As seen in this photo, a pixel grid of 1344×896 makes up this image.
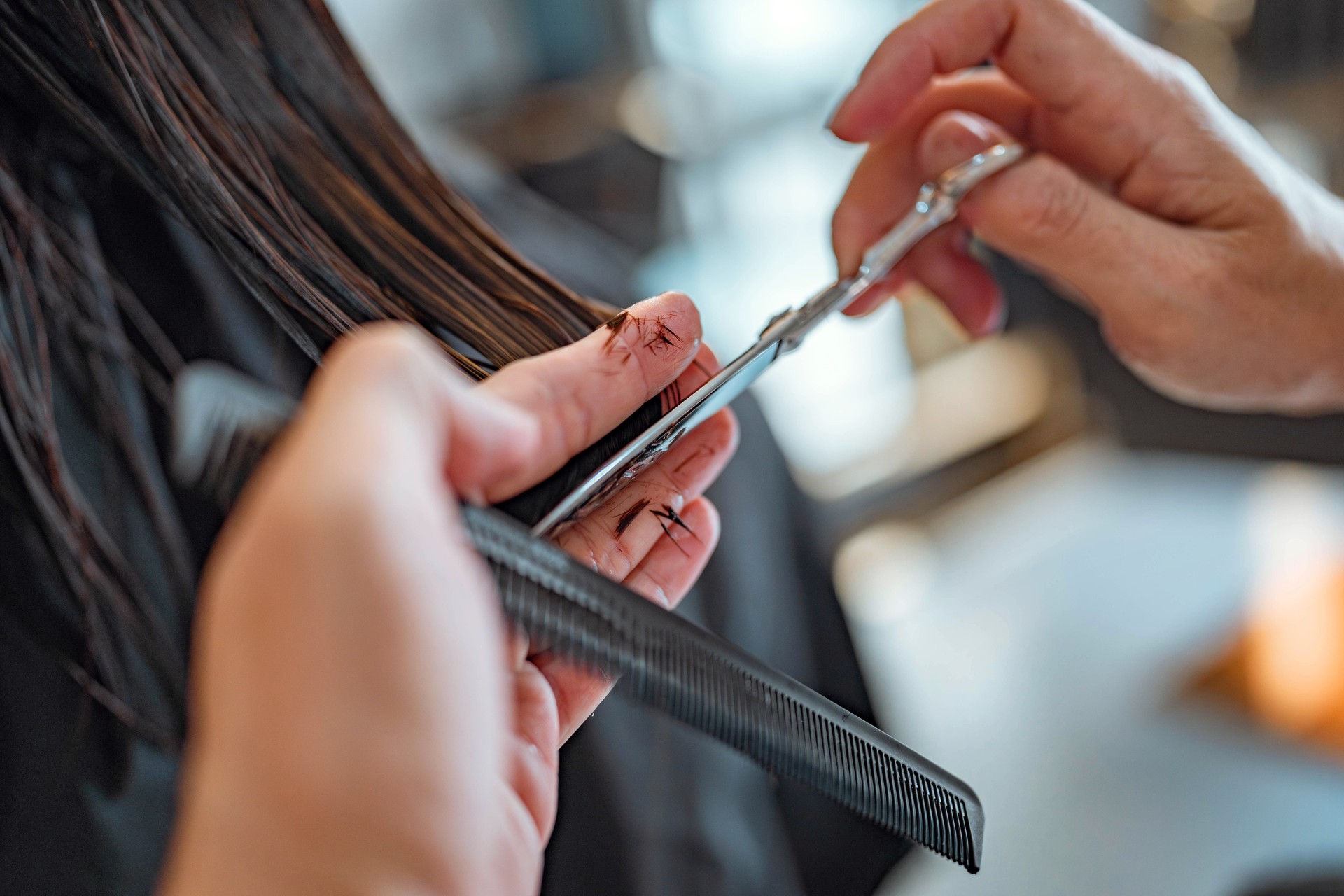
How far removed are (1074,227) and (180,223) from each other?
53 centimetres

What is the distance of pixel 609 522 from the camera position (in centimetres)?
45

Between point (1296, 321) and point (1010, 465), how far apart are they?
5.08 ft

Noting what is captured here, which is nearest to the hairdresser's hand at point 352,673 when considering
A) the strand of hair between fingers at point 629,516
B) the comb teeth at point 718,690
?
the comb teeth at point 718,690

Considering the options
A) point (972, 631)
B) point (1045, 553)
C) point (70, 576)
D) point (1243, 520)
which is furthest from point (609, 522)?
point (1243, 520)

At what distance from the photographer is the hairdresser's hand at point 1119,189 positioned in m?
0.64

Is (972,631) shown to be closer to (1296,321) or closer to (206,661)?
(1296,321)

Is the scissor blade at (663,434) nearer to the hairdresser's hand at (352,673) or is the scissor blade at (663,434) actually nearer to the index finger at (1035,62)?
the hairdresser's hand at (352,673)

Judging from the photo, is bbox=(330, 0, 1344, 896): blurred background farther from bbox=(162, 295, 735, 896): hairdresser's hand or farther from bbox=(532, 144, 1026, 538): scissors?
bbox=(162, 295, 735, 896): hairdresser's hand

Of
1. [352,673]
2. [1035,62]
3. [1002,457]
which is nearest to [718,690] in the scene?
[352,673]

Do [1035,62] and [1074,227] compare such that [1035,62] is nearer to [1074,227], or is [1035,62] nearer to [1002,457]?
[1074,227]

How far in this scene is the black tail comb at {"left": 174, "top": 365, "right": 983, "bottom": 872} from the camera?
1.07 feet

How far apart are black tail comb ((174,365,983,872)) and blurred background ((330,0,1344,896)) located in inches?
34.1

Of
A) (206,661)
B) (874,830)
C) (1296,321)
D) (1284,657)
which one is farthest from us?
(1284,657)

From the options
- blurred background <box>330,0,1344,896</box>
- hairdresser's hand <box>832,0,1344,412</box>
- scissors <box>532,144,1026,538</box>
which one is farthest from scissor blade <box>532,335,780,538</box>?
blurred background <box>330,0,1344,896</box>
